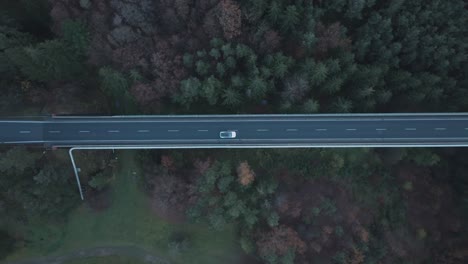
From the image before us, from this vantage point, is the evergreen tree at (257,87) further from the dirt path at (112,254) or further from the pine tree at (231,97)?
the dirt path at (112,254)

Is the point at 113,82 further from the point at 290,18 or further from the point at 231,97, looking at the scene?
the point at 290,18

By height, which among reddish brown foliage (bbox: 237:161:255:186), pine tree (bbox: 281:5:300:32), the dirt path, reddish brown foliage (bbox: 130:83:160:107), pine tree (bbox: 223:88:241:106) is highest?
pine tree (bbox: 281:5:300:32)

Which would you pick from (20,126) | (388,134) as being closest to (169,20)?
(20,126)

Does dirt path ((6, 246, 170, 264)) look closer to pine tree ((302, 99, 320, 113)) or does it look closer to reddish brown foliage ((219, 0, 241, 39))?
pine tree ((302, 99, 320, 113))

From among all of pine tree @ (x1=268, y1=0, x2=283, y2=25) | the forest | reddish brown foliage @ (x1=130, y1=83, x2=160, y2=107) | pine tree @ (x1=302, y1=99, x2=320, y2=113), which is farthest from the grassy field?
pine tree @ (x1=268, y1=0, x2=283, y2=25)

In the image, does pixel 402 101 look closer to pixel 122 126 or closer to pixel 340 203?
pixel 340 203

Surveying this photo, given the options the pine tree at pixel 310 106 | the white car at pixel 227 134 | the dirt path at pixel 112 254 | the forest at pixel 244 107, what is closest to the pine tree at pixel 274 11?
the forest at pixel 244 107

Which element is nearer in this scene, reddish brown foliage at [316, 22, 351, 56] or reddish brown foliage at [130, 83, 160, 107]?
reddish brown foliage at [130, 83, 160, 107]
